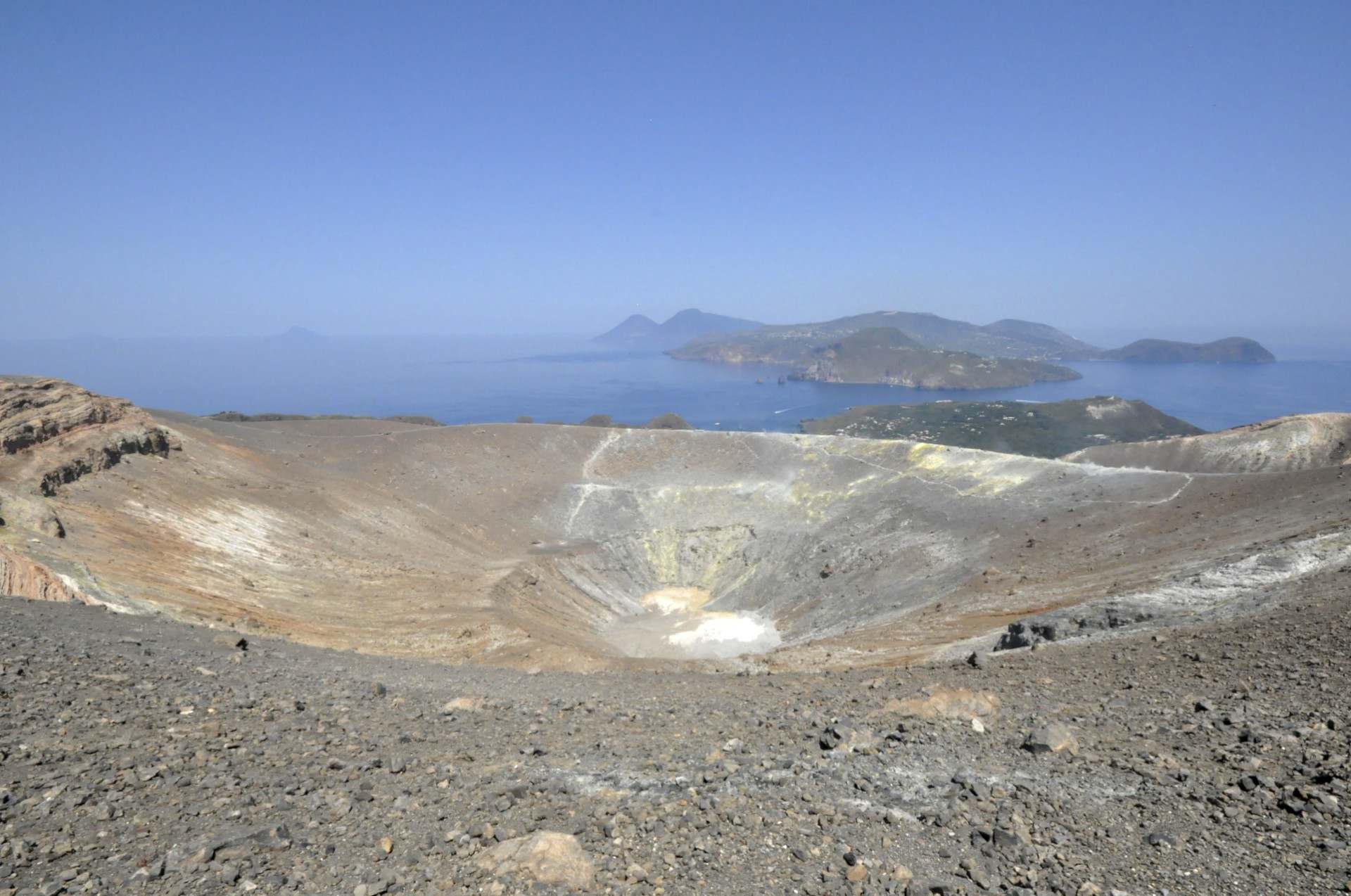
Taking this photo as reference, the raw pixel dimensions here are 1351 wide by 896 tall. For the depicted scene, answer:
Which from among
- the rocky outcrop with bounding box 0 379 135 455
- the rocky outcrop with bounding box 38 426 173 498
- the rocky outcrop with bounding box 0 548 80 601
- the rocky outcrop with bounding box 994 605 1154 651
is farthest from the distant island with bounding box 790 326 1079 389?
the rocky outcrop with bounding box 0 548 80 601

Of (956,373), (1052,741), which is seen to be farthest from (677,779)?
(956,373)

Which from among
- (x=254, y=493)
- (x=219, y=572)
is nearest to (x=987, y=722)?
(x=219, y=572)

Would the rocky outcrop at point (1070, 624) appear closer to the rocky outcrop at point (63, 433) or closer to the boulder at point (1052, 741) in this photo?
the boulder at point (1052, 741)

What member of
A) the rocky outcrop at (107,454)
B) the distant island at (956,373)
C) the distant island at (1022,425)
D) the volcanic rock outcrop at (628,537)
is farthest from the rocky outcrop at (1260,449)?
the distant island at (956,373)

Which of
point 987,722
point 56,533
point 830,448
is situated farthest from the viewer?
point 830,448

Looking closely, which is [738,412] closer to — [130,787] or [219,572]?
[219,572]

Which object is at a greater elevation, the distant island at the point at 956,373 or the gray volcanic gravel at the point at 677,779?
the distant island at the point at 956,373
